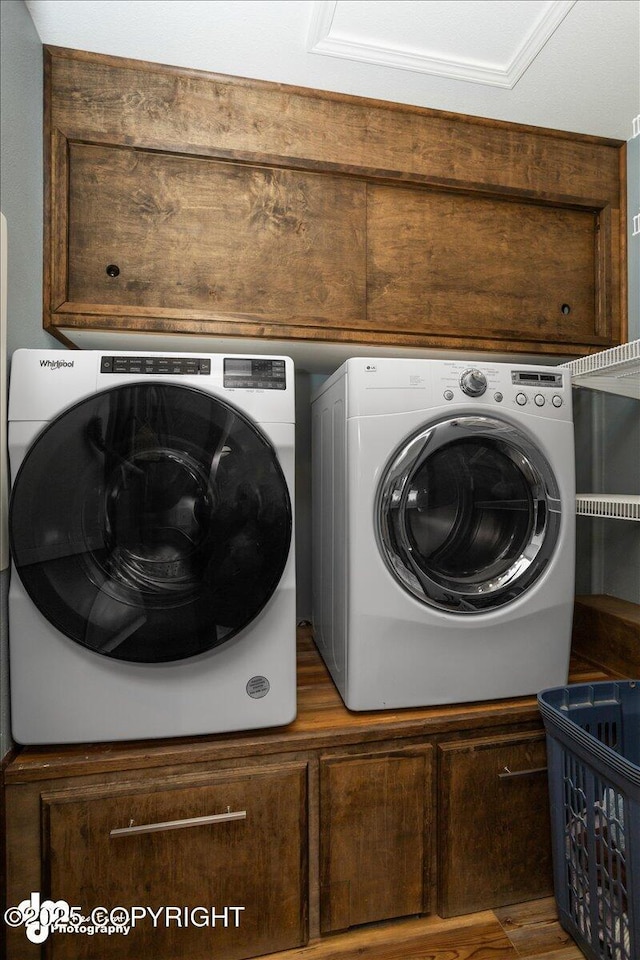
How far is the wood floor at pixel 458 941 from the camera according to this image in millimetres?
1225

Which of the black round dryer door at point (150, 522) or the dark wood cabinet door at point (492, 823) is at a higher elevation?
the black round dryer door at point (150, 522)

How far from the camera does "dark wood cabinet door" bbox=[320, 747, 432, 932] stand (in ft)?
4.04

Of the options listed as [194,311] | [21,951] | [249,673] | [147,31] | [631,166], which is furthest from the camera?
[631,166]

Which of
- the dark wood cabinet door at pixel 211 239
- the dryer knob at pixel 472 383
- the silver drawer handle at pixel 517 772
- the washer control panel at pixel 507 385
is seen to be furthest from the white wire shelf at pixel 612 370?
the silver drawer handle at pixel 517 772

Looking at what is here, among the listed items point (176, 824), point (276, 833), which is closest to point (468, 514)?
point (276, 833)

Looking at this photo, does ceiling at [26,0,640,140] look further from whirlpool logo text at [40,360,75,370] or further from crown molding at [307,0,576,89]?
whirlpool logo text at [40,360,75,370]

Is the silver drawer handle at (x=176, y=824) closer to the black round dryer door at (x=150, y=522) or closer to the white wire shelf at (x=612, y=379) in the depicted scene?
the black round dryer door at (x=150, y=522)

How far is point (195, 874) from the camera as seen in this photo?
1172 mm

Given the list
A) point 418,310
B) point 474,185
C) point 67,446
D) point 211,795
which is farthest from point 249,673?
point 474,185

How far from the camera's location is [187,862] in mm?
1168

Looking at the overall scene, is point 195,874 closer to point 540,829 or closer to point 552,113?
point 540,829

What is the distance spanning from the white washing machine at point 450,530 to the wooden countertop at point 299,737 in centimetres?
4

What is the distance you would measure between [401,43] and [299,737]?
1.90 m

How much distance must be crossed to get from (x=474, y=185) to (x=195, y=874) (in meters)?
2.13
